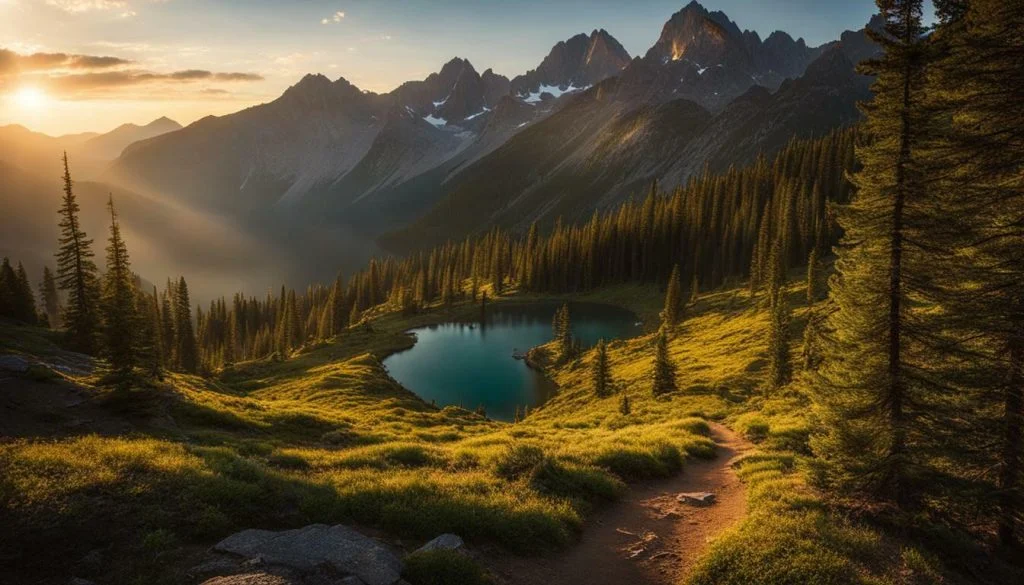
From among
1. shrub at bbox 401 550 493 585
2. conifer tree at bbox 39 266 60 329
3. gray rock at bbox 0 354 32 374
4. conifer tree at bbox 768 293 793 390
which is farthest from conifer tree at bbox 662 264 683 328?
conifer tree at bbox 39 266 60 329

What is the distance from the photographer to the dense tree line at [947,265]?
16031mm

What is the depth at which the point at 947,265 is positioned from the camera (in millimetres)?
16266

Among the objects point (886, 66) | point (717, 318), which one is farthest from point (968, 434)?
point (717, 318)

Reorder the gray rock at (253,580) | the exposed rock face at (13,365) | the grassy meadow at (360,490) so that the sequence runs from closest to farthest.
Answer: the gray rock at (253,580) < the grassy meadow at (360,490) < the exposed rock face at (13,365)

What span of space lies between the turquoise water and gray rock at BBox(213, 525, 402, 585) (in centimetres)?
6595

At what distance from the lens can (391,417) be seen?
4228cm

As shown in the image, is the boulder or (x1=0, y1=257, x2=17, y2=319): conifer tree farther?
(x1=0, y1=257, x2=17, y2=319): conifer tree

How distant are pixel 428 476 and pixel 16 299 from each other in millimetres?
86476

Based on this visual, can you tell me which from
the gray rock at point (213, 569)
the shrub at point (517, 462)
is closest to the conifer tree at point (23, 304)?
the shrub at point (517, 462)

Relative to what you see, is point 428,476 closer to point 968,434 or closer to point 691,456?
point 691,456

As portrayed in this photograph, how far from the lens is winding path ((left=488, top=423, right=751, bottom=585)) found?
13906 mm

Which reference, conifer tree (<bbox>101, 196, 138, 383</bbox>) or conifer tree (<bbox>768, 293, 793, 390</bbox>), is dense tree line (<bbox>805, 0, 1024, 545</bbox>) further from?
conifer tree (<bbox>101, 196, 138, 383</bbox>)

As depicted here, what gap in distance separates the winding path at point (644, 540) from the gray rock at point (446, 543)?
3.46ft

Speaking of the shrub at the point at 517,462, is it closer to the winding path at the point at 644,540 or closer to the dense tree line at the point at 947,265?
the winding path at the point at 644,540
